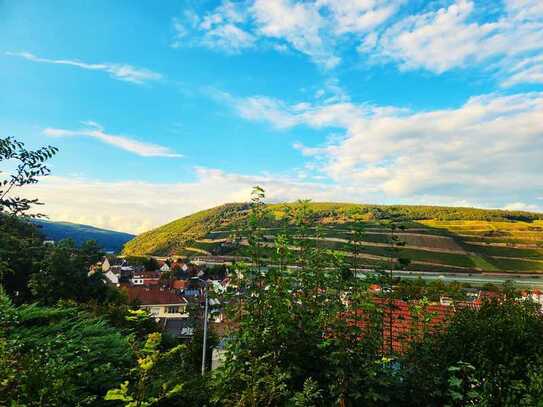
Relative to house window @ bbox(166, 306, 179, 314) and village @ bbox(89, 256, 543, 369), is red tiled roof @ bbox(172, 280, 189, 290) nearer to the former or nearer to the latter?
village @ bbox(89, 256, 543, 369)

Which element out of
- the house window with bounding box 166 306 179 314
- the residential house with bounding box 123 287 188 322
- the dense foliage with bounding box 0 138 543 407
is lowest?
the house window with bounding box 166 306 179 314

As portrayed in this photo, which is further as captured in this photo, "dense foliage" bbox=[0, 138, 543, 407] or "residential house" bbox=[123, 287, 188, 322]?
"residential house" bbox=[123, 287, 188, 322]

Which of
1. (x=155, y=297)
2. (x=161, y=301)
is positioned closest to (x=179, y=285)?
(x=155, y=297)

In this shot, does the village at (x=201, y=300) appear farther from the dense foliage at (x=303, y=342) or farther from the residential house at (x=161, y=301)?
the dense foliage at (x=303, y=342)

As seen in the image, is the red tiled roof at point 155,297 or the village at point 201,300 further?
the red tiled roof at point 155,297

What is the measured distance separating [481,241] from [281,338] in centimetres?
11051

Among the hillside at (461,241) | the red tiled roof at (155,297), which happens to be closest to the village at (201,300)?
the red tiled roof at (155,297)

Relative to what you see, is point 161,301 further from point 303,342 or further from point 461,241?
point 461,241

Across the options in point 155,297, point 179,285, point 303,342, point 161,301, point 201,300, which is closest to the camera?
point 303,342

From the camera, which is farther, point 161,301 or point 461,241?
point 461,241

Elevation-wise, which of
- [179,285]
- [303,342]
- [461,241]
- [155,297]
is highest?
[461,241]

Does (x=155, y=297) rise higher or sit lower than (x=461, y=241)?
lower

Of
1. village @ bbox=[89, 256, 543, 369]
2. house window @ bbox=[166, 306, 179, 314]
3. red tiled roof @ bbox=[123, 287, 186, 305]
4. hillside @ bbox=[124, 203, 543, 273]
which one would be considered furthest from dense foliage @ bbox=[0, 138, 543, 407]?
house window @ bbox=[166, 306, 179, 314]

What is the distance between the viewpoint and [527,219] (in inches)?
5182
